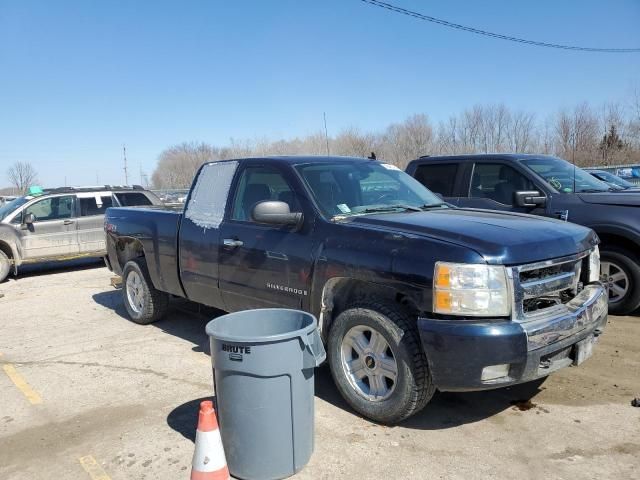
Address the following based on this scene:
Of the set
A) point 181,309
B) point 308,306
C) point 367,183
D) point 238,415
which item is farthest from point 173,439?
point 181,309

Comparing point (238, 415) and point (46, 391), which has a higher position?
point (238, 415)

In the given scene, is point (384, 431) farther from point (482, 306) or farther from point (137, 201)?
point (137, 201)

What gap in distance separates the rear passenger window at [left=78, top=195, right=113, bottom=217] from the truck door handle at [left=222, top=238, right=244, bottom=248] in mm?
8237

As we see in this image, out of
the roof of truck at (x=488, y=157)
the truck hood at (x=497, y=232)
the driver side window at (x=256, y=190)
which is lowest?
the truck hood at (x=497, y=232)

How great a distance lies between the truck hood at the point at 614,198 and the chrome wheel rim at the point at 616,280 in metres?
0.70

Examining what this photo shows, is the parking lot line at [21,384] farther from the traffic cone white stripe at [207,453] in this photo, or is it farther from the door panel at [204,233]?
the traffic cone white stripe at [207,453]

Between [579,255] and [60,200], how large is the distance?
435 inches

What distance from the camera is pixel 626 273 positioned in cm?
604

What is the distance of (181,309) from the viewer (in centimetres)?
745

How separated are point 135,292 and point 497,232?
4871mm

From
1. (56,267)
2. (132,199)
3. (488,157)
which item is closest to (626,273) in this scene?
(488,157)

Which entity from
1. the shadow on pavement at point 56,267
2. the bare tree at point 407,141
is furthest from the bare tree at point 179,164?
the shadow on pavement at point 56,267

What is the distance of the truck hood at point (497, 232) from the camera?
3.30 meters

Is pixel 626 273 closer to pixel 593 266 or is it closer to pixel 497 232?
pixel 593 266
